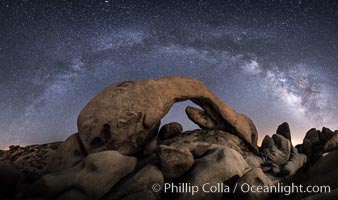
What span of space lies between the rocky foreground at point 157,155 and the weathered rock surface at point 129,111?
42 mm

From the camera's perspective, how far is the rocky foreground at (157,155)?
7762 millimetres

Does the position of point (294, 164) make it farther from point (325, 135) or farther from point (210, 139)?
point (325, 135)

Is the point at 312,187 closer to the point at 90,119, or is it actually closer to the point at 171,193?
the point at 171,193

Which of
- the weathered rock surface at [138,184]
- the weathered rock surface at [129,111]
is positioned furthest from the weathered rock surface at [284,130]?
the weathered rock surface at [138,184]

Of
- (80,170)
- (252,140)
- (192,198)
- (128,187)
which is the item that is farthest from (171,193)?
(252,140)

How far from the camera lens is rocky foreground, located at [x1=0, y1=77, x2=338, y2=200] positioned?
7.76m

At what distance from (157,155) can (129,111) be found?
4.14 m

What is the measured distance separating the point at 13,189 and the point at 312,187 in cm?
863

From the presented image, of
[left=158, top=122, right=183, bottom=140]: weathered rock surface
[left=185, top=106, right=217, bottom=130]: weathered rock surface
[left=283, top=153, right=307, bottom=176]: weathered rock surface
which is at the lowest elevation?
[left=283, top=153, right=307, bottom=176]: weathered rock surface

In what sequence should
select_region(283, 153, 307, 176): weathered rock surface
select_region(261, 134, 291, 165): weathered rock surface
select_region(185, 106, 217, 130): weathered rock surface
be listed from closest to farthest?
select_region(283, 153, 307, 176): weathered rock surface
select_region(261, 134, 291, 165): weathered rock surface
select_region(185, 106, 217, 130): weathered rock surface

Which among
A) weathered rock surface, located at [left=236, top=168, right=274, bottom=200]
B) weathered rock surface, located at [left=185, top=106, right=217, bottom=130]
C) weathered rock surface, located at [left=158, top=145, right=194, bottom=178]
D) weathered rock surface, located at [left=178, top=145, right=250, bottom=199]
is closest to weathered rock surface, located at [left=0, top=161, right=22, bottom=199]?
weathered rock surface, located at [left=158, top=145, right=194, bottom=178]

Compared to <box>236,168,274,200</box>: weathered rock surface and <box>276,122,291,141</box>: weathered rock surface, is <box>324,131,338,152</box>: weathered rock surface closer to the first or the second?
<box>276,122,291,141</box>: weathered rock surface

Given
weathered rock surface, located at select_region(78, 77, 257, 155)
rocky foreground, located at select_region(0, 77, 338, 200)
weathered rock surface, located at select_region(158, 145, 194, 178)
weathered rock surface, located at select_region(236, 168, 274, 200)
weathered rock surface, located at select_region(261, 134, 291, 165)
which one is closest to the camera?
weathered rock surface, located at select_region(236, 168, 274, 200)

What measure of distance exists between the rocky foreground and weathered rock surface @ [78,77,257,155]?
0.04 m
